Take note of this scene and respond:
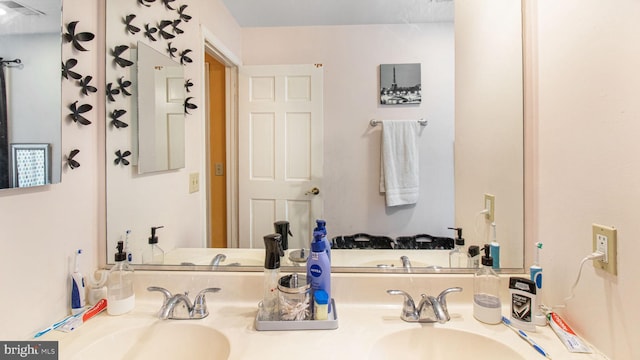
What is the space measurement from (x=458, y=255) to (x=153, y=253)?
3.71 ft

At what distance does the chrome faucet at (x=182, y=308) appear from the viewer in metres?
0.96

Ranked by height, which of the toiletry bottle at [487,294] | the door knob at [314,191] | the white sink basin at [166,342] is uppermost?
the door knob at [314,191]

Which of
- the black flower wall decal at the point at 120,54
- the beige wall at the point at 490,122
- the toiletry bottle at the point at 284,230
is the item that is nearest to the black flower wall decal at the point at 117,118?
the black flower wall decal at the point at 120,54

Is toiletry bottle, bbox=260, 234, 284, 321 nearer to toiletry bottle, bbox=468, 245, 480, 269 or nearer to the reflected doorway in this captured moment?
the reflected doorway

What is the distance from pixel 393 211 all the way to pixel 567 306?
59 cm

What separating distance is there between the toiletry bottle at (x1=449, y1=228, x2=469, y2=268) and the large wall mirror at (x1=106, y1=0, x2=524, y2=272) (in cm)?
2

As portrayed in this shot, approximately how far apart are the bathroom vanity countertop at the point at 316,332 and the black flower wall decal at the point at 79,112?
62 cm

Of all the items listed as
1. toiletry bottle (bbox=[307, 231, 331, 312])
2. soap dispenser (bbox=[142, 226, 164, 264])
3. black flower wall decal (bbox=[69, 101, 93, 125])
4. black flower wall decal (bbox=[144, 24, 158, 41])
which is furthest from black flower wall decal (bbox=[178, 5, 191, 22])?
toiletry bottle (bbox=[307, 231, 331, 312])

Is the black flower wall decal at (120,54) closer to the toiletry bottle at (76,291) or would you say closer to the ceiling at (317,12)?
the ceiling at (317,12)

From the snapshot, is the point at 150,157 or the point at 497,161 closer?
the point at 497,161

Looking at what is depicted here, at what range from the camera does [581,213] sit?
0.82 metres

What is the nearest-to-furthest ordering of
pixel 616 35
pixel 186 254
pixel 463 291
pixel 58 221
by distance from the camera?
pixel 616 35 < pixel 58 221 < pixel 463 291 < pixel 186 254

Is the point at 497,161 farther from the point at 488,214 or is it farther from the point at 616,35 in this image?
the point at 616,35

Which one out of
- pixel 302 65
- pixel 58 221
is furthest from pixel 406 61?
pixel 58 221
